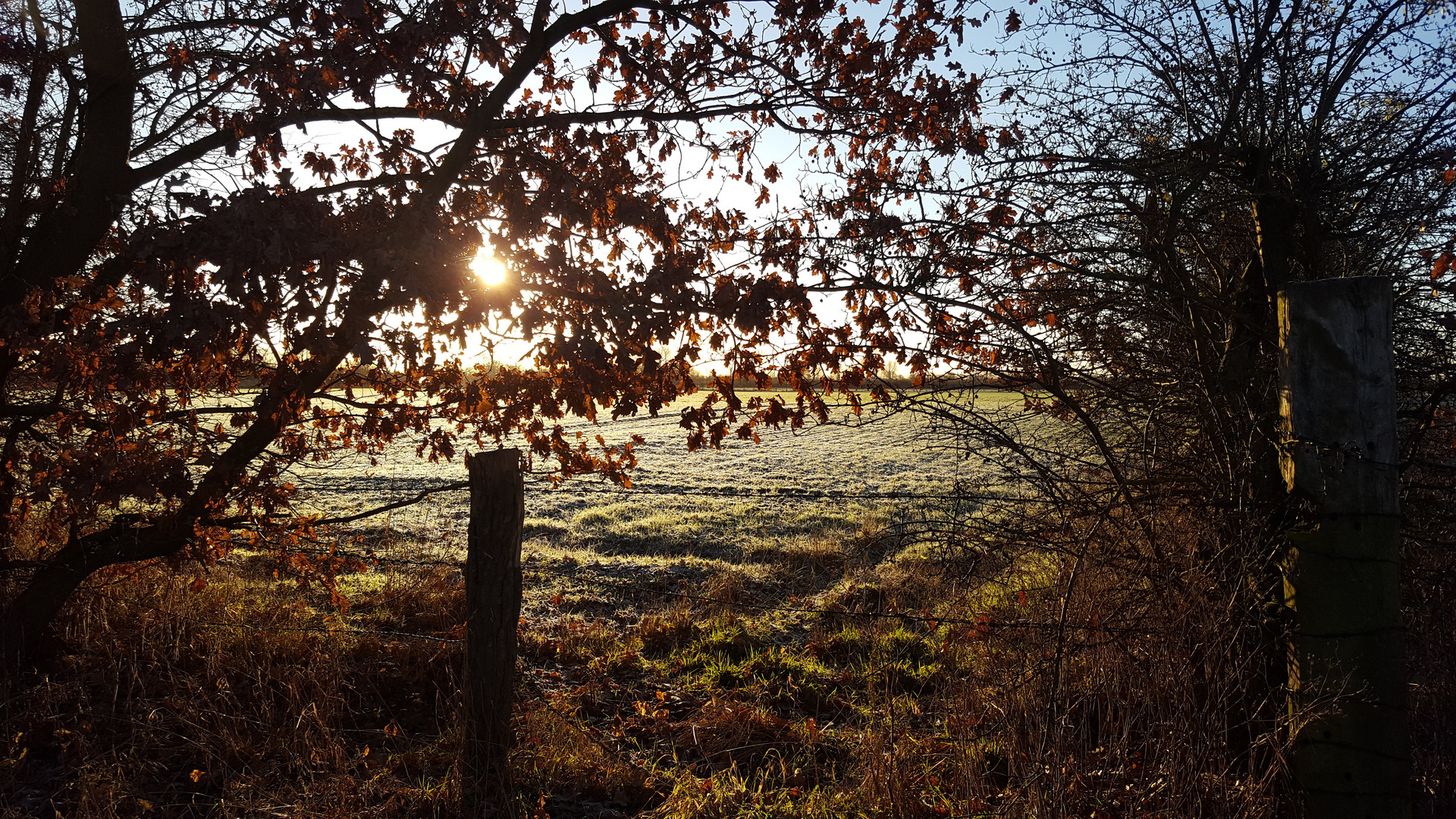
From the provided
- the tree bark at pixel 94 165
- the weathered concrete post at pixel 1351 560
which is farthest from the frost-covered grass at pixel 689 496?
the tree bark at pixel 94 165

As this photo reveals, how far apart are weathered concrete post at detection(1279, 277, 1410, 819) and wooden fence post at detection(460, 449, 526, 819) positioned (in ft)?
11.7

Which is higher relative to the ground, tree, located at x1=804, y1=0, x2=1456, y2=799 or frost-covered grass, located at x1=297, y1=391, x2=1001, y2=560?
tree, located at x1=804, y1=0, x2=1456, y2=799

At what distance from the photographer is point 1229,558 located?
3645 mm

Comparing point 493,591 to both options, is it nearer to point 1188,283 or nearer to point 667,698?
Answer: point 667,698

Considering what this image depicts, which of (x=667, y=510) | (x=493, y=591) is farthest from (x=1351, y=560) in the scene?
(x=667, y=510)

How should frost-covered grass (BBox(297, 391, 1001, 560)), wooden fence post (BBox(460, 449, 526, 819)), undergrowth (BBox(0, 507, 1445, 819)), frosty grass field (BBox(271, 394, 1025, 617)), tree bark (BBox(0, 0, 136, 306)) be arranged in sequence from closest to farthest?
undergrowth (BBox(0, 507, 1445, 819)) → wooden fence post (BBox(460, 449, 526, 819)) → tree bark (BBox(0, 0, 136, 306)) → frosty grass field (BBox(271, 394, 1025, 617)) → frost-covered grass (BBox(297, 391, 1001, 560))

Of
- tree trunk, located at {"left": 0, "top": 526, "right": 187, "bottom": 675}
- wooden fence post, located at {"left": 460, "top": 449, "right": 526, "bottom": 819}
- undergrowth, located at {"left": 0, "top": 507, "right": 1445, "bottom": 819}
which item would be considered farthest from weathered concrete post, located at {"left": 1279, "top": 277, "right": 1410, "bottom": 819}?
tree trunk, located at {"left": 0, "top": 526, "right": 187, "bottom": 675}

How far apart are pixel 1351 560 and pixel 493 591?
3.85 m

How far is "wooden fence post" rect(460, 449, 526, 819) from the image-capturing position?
156 inches

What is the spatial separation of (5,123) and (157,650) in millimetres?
4120

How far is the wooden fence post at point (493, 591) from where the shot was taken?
3.96 metres

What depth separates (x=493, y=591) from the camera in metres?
4.04

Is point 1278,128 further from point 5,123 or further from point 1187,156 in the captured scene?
point 5,123

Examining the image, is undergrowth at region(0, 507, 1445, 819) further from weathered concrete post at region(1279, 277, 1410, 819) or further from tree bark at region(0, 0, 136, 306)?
tree bark at region(0, 0, 136, 306)
